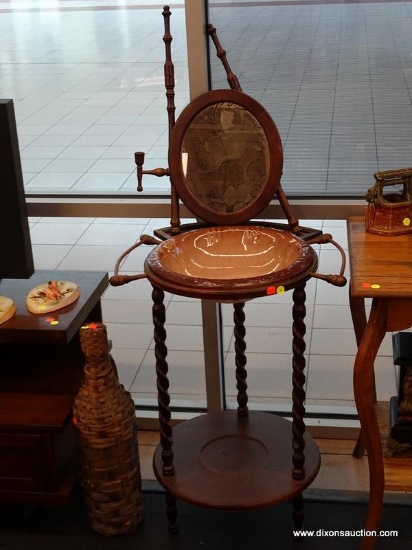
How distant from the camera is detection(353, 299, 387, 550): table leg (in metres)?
2.29

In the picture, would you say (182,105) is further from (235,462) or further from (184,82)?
(235,462)

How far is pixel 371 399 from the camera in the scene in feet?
7.77

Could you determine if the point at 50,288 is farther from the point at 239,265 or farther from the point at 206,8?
the point at 206,8

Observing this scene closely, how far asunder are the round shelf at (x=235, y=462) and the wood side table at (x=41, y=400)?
32 centimetres

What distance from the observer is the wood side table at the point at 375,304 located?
2.23 metres

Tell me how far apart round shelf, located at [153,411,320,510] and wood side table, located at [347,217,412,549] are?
0.81 feet

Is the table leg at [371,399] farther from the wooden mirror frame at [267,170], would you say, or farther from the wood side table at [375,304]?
the wooden mirror frame at [267,170]

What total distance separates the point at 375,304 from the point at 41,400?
1.14 m

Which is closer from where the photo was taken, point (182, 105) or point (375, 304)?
point (375, 304)

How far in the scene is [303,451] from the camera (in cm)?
261

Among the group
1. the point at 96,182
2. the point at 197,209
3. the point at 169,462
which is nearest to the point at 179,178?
the point at 197,209

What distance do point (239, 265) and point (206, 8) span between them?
870 millimetres

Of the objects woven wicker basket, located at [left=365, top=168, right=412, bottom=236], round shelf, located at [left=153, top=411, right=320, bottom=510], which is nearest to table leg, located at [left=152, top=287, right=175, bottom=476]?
round shelf, located at [left=153, top=411, right=320, bottom=510]

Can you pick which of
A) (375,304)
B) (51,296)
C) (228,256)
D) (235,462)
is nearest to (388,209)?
(375,304)
